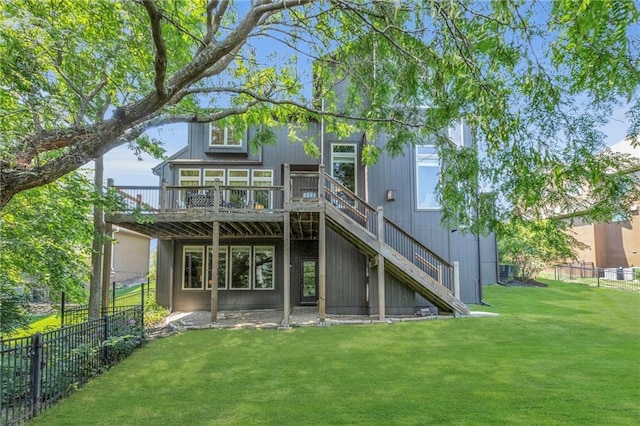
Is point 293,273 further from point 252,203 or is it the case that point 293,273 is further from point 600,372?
point 600,372

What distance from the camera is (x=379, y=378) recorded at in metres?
5.13

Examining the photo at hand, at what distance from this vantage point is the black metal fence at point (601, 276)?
16.2 meters

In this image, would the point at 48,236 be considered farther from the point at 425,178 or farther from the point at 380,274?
the point at 425,178

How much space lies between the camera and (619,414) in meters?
3.75

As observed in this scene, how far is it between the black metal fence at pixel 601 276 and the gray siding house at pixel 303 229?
30.6 feet

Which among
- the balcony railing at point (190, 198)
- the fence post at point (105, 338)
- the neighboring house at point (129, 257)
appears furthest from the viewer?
the neighboring house at point (129, 257)

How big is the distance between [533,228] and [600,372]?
318 centimetres

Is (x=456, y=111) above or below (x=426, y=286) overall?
above

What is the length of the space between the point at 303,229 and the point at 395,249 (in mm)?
2979

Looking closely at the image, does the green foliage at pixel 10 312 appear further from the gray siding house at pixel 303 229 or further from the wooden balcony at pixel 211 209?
the gray siding house at pixel 303 229

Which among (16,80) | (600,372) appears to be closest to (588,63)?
(600,372)

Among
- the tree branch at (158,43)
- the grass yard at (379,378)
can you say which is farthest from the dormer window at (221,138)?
the tree branch at (158,43)

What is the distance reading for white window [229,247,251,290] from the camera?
12.5 meters

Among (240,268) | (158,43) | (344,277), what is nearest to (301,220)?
(344,277)
